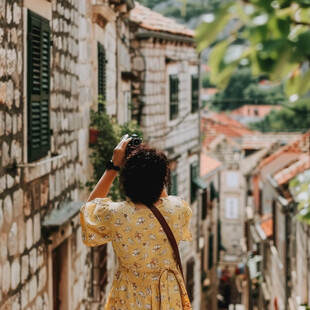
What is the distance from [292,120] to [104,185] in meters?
47.4

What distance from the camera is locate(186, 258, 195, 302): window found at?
17328 mm

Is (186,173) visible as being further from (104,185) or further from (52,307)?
(104,185)

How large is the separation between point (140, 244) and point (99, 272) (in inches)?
229

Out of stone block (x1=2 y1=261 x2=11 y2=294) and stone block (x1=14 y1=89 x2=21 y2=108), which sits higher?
stone block (x1=14 y1=89 x2=21 y2=108)

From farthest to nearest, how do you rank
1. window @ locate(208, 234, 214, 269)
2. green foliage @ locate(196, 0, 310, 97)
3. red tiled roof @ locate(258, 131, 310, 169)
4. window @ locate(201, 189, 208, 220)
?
window @ locate(208, 234, 214, 269)
window @ locate(201, 189, 208, 220)
red tiled roof @ locate(258, 131, 310, 169)
green foliage @ locate(196, 0, 310, 97)

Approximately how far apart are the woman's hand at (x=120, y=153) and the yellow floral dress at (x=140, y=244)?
24 cm

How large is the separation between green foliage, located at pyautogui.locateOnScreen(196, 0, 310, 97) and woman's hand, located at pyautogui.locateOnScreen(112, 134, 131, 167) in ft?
6.46

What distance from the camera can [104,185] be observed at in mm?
3766

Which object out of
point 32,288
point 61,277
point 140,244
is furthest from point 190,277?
point 140,244

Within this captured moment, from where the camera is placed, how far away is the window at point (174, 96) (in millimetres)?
15086

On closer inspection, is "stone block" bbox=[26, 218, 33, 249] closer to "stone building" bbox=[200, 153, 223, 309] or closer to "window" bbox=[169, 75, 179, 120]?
"window" bbox=[169, 75, 179, 120]

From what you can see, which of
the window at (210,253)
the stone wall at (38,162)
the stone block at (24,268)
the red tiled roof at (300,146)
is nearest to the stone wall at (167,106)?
the red tiled roof at (300,146)

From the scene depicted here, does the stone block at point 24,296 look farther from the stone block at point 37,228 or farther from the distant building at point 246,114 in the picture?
the distant building at point 246,114

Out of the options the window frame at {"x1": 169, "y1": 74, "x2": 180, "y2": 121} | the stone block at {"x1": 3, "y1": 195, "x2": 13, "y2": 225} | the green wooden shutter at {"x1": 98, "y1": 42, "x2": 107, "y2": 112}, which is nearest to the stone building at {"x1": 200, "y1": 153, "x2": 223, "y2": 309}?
the window frame at {"x1": 169, "y1": 74, "x2": 180, "y2": 121}
